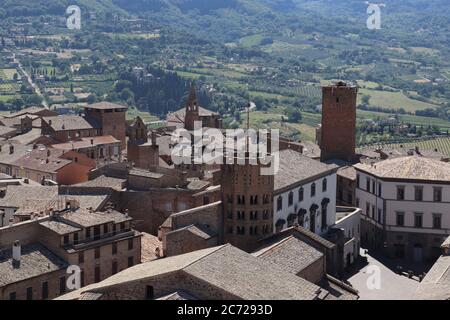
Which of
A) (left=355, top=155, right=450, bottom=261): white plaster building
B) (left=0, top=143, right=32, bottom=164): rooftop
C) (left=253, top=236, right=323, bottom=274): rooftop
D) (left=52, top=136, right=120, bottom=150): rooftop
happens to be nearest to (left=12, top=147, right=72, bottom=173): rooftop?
(left=0, top=143, right=32, bottom=164): rooftop

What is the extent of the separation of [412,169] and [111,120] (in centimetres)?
4457

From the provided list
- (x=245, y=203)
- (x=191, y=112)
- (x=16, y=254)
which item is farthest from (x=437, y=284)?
(x=191, y=112)

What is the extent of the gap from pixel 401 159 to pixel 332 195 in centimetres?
903

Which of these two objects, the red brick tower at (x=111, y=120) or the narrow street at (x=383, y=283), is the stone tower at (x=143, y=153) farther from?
the narrow street at (x=383, y=283)

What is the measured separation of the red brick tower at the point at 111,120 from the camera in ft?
347

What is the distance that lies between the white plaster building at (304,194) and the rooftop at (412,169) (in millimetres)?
5301

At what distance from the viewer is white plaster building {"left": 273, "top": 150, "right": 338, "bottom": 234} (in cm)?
6003

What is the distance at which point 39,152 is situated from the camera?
291ft

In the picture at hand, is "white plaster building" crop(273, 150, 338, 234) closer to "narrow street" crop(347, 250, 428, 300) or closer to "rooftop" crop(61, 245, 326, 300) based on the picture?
"narrow street" crop(347, 250, 428, 300)

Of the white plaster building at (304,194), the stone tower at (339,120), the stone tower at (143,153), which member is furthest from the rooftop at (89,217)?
the stone tower at (339,120)

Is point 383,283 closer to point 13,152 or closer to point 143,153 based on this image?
point 143,153

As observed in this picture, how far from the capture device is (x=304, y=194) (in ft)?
210

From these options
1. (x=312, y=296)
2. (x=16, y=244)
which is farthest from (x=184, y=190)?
(x=312, y=296)

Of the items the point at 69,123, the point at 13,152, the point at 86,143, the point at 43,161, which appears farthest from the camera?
the point at 69,123
